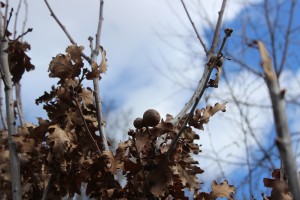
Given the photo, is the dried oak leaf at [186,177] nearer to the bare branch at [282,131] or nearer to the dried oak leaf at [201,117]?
the dried oak leaf at [201,117]

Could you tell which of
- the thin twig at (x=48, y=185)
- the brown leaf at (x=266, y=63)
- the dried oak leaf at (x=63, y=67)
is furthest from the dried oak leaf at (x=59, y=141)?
the brown leaf at (x=266, y=63)

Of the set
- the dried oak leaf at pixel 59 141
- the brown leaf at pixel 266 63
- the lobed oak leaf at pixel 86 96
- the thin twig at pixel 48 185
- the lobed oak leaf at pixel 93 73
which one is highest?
the lobed oak leaf at pixel 93 73

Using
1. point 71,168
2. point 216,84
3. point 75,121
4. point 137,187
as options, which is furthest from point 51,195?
point 216,84

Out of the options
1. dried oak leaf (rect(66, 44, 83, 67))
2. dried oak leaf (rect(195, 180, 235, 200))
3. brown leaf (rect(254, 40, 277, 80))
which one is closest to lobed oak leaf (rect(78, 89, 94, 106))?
dried oak leaf (rect(66, 44, 83, 67))

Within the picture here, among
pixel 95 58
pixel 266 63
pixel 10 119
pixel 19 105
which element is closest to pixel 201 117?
pixel 95 58

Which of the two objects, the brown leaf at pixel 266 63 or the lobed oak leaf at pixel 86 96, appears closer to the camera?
the brown leaf at pixel 266 63

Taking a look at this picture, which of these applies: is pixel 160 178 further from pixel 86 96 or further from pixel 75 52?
pixel 75 52

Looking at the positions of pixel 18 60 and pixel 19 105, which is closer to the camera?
pixel 18 60
